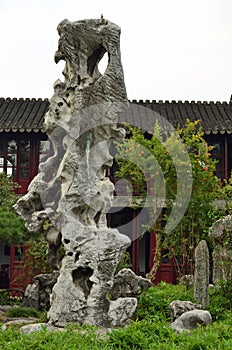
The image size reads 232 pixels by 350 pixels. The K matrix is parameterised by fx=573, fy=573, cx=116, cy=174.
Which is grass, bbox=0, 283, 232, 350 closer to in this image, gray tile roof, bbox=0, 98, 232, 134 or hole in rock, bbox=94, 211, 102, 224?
hole in rock, bbox=94, 211, 102, 224

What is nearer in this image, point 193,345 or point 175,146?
point 193,345

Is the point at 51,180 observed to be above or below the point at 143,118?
below

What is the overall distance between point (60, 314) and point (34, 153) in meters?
9.41

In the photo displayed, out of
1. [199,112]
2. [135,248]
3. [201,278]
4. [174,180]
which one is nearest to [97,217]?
[201,278]

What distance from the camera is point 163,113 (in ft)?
54.4

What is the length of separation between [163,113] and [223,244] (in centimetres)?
776

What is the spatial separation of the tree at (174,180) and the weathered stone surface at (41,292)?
310cm

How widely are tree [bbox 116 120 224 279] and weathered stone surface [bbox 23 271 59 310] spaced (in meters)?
3.10

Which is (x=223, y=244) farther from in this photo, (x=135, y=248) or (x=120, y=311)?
(x=135, y=248)

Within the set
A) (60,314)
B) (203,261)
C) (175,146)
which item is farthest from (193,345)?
(175,146)

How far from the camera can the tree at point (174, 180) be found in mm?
11727

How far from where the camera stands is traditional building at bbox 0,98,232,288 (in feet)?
49.9

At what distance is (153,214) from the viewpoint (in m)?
13.4

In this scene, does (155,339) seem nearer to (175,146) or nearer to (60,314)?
(60,314)
